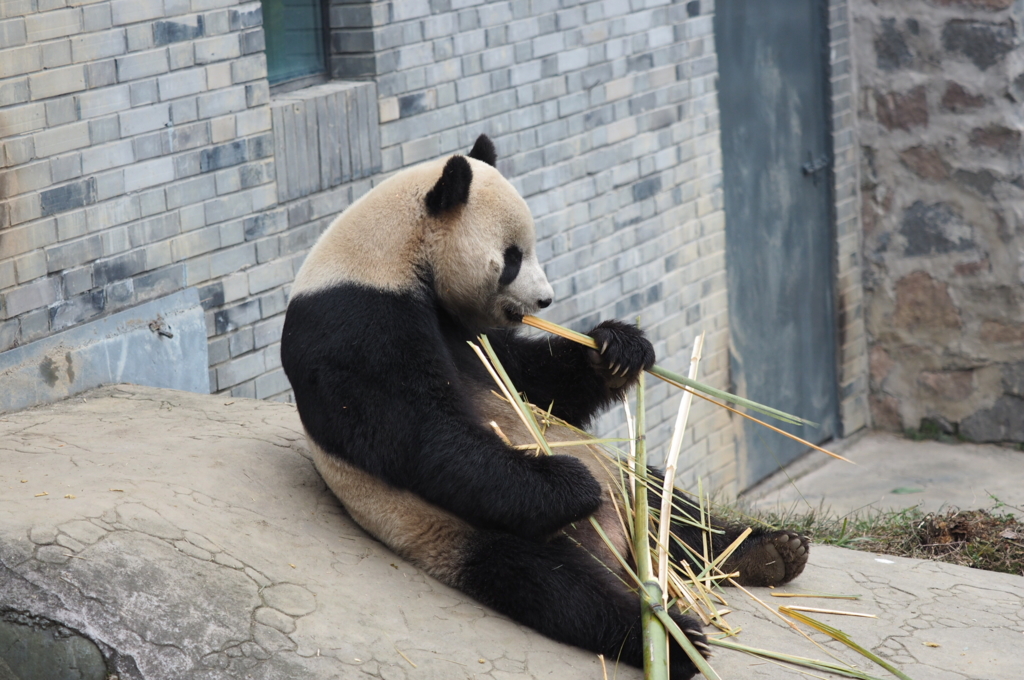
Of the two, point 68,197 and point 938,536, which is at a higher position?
point 68,197

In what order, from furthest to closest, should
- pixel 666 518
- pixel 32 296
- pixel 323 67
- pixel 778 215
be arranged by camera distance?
1. pixel 778 215
2. pixel 323 67
3. pixel 32 296
4. pixel 666 518

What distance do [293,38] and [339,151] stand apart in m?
0.54

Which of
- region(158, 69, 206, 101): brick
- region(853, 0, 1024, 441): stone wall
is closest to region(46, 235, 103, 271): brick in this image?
region(158, 69, 206, 101): brick

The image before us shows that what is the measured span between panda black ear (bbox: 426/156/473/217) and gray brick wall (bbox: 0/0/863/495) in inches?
54.3

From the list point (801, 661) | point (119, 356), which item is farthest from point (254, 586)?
point (119, 356)

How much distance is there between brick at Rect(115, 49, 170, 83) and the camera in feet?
12.4

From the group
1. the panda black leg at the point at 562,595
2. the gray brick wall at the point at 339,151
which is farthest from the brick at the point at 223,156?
the panda black leg at the point at 562,595

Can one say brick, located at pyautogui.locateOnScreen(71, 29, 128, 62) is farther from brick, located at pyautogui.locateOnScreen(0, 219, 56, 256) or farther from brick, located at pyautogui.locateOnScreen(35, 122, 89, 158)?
brick, located at pyautogui.locateOnScreen(0, 219, 56, 256)

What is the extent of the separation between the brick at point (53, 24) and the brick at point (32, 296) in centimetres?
75

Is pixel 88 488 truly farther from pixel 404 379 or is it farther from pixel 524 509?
pixel 524 509

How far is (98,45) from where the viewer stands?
3693 mm

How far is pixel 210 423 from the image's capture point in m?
3.49

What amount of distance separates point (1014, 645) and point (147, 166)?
3090 millimetres

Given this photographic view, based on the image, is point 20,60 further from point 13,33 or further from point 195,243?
point 195,243
